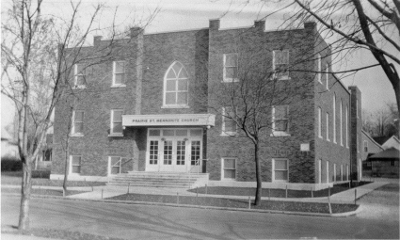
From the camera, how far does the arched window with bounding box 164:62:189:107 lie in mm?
20828

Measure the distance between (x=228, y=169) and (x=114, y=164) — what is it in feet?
23.8

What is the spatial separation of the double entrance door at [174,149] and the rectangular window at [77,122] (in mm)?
3991

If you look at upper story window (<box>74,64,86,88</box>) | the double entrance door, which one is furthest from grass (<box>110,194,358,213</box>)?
the double entrance door

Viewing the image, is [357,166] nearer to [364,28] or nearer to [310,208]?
[310,208]

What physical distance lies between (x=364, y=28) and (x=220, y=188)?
12069mm

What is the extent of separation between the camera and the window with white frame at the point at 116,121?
2262 cm

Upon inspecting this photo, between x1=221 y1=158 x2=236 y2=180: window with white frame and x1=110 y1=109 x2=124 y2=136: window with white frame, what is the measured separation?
7224 millimetres

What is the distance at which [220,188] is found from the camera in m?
17.0

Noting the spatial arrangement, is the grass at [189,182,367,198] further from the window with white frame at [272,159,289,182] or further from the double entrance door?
the double entrance door

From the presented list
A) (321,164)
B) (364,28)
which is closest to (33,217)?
(364,28)

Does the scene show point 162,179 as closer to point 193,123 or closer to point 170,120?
point 193,123

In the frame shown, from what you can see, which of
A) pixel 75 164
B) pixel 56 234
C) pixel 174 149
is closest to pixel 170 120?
pixel 174 149

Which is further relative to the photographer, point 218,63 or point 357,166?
point 357,166

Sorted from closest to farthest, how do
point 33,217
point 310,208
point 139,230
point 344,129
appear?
point 139,230 → point 33,217 → point 310,208 → point 344,129
